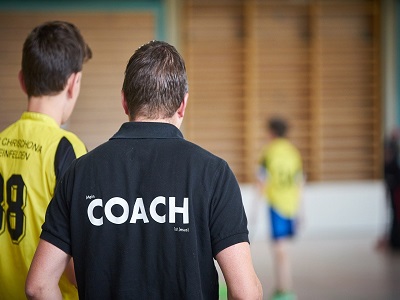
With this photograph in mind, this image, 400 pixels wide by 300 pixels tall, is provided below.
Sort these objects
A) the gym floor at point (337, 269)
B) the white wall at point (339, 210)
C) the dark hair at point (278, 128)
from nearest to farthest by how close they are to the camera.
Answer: the gym floor at point (337, 269)
the dark hair at point (278, 128)
the white wall at point (339, 210)

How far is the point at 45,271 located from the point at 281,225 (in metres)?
5.03

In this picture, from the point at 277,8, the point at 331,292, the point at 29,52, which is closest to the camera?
the point at 29,52

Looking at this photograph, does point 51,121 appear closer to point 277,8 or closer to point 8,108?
point 8,108

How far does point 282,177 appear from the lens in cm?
666

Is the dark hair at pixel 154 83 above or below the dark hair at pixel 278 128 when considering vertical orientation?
above

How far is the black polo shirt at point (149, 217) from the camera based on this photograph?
1.71m

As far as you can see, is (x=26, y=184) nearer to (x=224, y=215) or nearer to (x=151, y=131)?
(x=151, y=131)

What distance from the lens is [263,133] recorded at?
33.4ft

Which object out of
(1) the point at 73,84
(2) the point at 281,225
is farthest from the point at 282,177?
(1) the point at 73,84

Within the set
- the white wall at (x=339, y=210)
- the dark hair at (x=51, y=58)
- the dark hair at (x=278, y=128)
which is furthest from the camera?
the white wall at (x=339, y=210)

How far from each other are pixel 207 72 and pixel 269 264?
3.23 metres

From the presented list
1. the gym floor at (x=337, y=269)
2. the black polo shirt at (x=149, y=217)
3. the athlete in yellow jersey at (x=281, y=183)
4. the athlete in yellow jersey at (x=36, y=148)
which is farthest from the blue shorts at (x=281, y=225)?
the black polo shirt at (x=149, y=217)

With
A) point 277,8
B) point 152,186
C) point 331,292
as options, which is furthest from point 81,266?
point 277,8

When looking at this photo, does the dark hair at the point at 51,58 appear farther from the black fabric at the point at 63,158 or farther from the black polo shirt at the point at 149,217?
the black polo shirt at the point at 149,217
